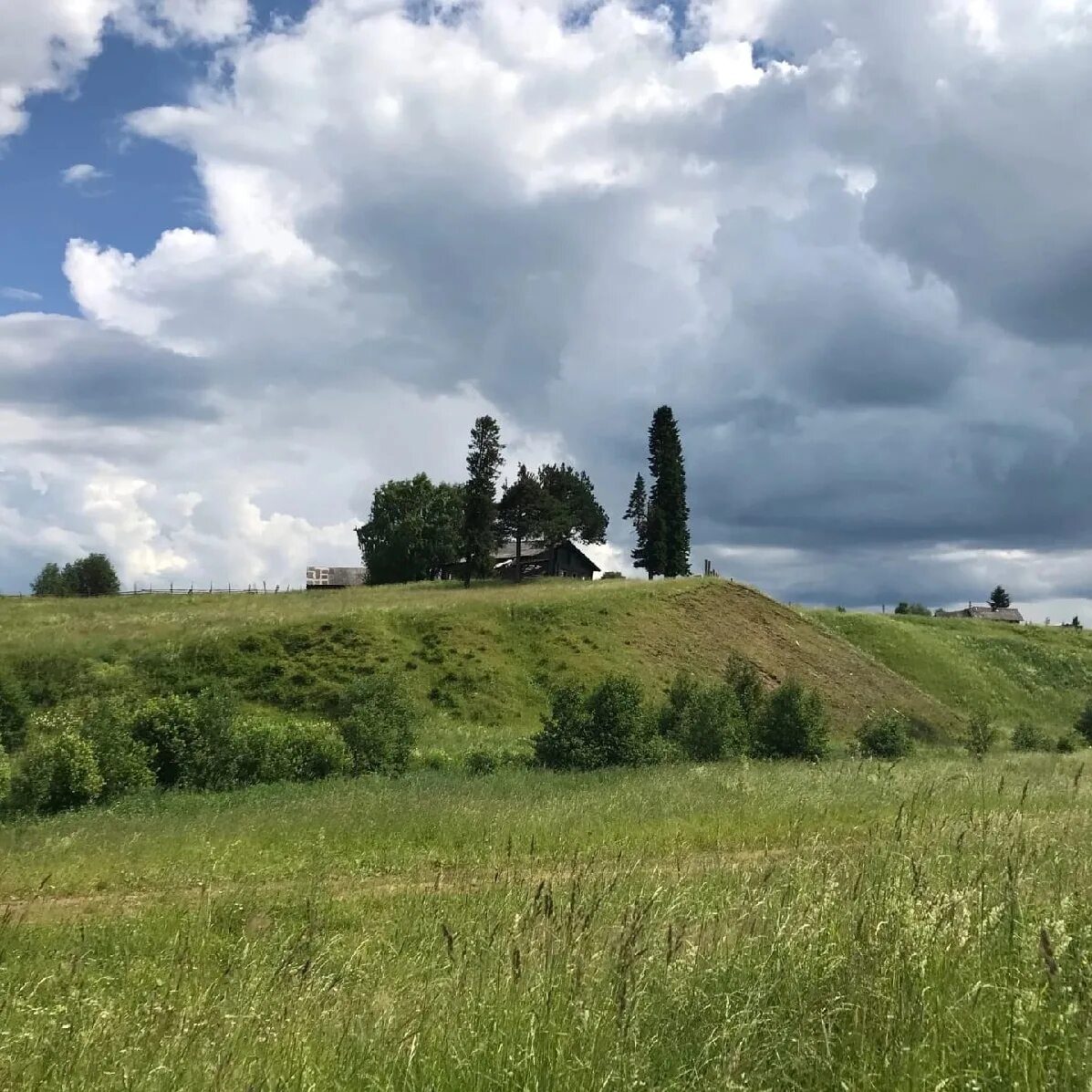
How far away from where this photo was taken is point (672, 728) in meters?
31.1

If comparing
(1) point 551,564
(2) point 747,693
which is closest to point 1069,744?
(2) point 747,693

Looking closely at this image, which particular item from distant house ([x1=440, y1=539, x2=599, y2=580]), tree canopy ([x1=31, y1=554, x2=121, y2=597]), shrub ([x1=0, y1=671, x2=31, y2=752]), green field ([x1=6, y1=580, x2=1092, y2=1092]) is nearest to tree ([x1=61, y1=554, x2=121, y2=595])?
tree canopy ([x1=31, y1=554, x2=121, y2=597])

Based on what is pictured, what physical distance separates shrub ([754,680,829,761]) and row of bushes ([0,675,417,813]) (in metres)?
11.3

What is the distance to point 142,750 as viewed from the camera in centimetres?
2350

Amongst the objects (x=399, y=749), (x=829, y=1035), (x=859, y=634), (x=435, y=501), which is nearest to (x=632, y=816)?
(x=829, y=1035)

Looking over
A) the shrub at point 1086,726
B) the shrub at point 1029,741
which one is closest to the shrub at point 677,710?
the shrub at point 1029,741

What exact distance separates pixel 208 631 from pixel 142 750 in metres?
23.9

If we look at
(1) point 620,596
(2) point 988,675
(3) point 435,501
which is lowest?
(2) point 988,675

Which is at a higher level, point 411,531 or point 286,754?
point 411,531

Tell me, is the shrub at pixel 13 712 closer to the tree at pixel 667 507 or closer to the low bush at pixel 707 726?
the low bush at pixel 707 726

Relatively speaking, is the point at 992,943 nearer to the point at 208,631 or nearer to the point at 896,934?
the point at 896,934

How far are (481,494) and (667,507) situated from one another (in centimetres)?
1736

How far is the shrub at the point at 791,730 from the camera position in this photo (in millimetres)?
30172

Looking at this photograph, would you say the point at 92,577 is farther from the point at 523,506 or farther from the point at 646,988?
the point at 646,988
